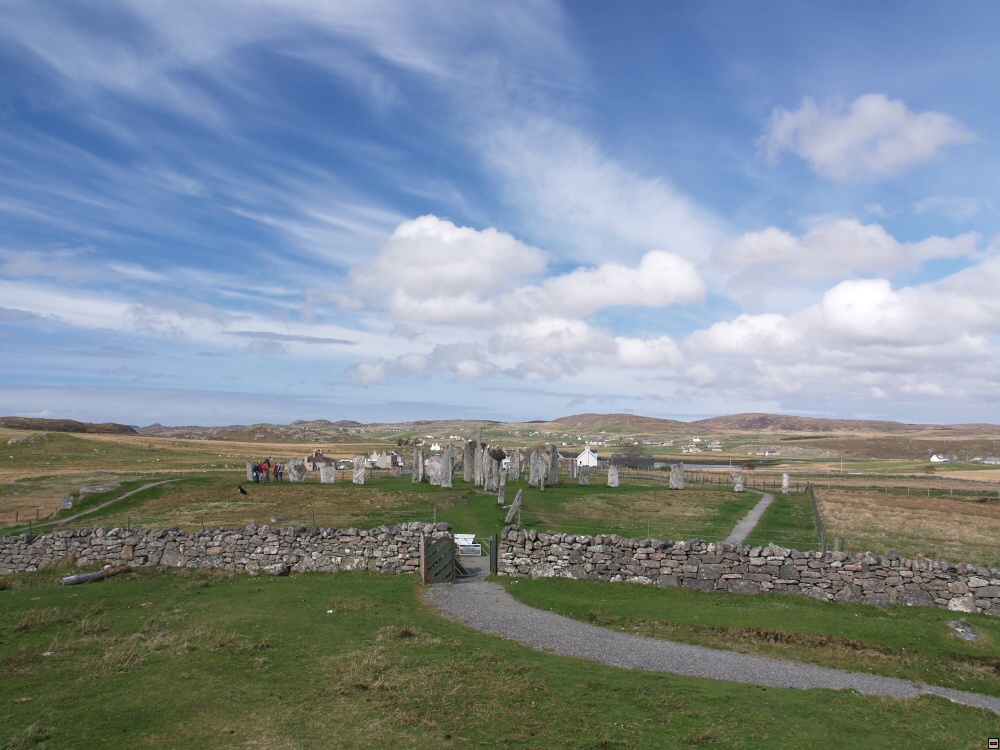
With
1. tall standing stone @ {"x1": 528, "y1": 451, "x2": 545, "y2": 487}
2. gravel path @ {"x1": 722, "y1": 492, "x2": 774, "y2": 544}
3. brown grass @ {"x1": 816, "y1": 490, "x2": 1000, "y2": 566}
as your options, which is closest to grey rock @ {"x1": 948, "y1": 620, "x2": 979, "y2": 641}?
gravel path @ {"x1": 722, "y1": 492, "x2": 774, "y2": 544}

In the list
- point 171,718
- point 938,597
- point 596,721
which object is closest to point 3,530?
point 171,718

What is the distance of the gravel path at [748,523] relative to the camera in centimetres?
2678

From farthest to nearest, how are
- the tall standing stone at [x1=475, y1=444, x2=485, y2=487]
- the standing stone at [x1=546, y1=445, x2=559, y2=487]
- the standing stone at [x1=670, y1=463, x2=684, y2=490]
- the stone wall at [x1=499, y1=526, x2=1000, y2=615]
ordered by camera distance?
Result: the standing stone at [x1=670, y1=463, x2=684, y2=490] → the standing stone at [x1=546, y1=445, x2=559, y2=487] → the tall standing stone at [x1=475, y1=444, x2=485, y2=487] → the stone wall at [x1=499, y1=526, x2=1000, y2=615]

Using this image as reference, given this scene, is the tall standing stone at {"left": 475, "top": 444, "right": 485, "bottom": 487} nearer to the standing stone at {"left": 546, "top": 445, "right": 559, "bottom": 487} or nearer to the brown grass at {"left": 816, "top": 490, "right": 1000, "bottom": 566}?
the standing stone at {"left": 546, "top": 445, "right": 559, "bottom": 487}

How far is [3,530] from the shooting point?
32.0m

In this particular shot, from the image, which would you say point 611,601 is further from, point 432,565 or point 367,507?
point 367,507

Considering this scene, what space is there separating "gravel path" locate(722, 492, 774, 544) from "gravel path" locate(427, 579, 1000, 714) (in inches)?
427

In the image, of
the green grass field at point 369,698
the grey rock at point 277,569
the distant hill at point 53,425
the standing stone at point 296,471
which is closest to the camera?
the green grass field at point 369,698

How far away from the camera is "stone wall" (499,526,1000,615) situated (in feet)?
55.6

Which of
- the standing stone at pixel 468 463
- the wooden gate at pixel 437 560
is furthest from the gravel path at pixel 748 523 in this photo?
the standing stone at pixel 468 463

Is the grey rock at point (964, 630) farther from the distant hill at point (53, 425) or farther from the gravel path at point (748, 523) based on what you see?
the distant hill at point (53, 425)

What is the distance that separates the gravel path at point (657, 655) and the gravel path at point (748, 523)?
10.9m

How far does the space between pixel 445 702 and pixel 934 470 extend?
11955 centimetres

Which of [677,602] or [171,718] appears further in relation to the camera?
[677,602]
